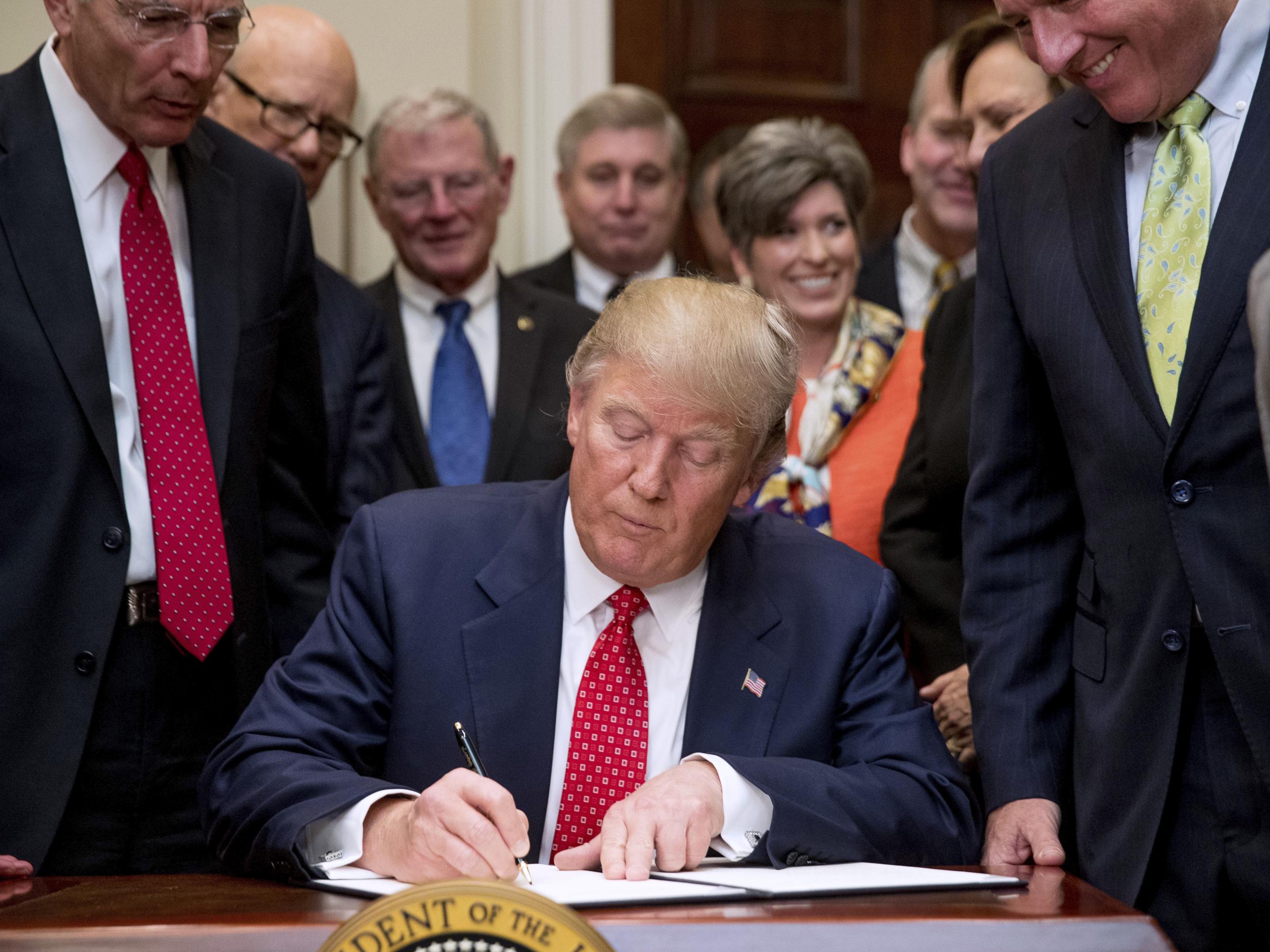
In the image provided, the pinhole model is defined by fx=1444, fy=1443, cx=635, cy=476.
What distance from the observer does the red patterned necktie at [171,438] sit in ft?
7.57

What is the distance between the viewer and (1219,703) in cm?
183

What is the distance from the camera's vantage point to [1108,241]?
194cm

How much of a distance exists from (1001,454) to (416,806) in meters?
1.00

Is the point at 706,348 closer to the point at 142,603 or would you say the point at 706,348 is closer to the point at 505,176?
the point at 142,603

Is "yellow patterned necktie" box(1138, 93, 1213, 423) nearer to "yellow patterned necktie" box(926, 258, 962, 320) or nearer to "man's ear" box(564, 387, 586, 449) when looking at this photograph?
"man's ear" box(564, 387, 586, 449)

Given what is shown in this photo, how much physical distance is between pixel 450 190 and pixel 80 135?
1.45m

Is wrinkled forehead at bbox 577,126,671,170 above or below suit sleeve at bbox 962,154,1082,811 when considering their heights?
above

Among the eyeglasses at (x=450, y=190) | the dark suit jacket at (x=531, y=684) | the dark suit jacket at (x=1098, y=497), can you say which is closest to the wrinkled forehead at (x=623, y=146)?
the eyeglasses at (x=450, y=190)

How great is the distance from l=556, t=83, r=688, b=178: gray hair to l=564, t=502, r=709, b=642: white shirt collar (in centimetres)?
223

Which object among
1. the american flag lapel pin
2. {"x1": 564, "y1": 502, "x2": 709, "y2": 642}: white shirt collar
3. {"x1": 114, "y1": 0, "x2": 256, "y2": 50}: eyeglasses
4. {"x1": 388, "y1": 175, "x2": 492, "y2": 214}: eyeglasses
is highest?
{"x1": 114, "y1": 0, "x2": 256, "y2": 50}: eyeglasses

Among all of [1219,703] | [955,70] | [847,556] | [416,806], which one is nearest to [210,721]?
[416,806]

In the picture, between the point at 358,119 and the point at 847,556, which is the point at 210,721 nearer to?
the point at 847,556

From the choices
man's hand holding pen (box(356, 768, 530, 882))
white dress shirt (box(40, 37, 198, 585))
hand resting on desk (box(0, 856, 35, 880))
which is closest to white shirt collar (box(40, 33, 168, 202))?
white dress shirt (box(40, 37, 198, 585))

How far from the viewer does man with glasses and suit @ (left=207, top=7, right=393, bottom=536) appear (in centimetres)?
315
